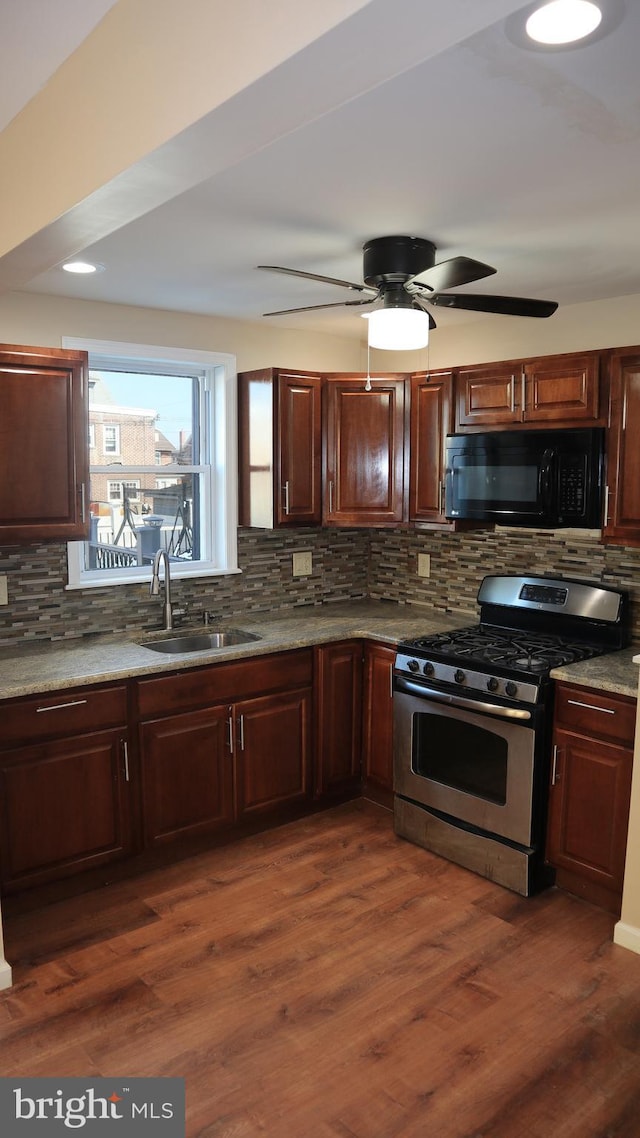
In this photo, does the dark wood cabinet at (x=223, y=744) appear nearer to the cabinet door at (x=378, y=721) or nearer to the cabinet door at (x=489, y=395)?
the cabinet door at (x=378, y=721)

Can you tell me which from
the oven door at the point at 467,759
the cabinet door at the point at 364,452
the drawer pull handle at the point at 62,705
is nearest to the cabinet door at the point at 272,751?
the oven door at the point at 467,759

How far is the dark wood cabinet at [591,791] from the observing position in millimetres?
2908

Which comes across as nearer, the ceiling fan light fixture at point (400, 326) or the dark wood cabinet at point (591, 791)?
the ceiling fan light fixture at point (400, 326)

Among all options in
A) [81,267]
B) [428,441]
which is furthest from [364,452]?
[81,267]

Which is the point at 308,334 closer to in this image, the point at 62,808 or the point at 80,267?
the point at 80,267

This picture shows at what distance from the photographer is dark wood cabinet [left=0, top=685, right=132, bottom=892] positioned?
2.91m

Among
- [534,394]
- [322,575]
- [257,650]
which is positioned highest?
[534,394]

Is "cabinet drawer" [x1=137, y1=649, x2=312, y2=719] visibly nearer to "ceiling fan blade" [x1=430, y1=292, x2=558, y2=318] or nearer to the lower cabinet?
the lower cabinet

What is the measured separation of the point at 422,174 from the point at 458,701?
1.97 metres

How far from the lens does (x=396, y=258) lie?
269 cm

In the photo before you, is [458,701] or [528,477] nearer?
[458,701]

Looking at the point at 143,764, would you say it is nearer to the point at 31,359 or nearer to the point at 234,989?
the point at 234,989

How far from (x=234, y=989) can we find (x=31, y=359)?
2.28 meters

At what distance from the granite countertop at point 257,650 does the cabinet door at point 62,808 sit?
0.24m
